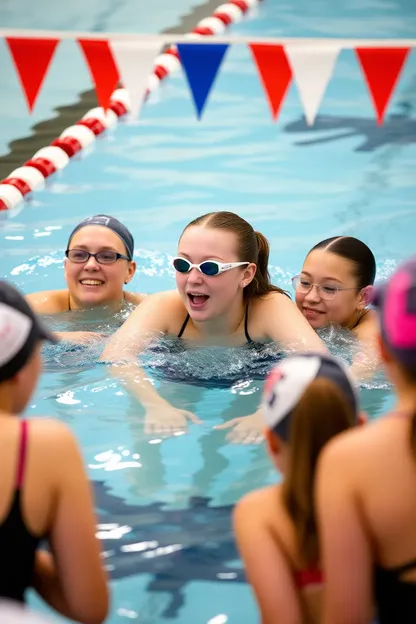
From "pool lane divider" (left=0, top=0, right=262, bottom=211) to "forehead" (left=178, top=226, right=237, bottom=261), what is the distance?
8.20 feet

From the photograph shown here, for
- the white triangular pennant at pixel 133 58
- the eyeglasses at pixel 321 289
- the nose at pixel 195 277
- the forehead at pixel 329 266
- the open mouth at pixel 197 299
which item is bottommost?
the eyeglasses at pixel 321 289

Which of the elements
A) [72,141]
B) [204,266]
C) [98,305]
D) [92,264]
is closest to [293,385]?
[204,266]

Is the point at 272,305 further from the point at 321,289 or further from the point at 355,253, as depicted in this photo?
the point at 355,253

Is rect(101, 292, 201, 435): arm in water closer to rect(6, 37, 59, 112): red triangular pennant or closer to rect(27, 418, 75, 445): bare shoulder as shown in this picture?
rect(6, 37, 59, 112): red triangular pennant

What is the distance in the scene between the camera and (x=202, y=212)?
7.79 m

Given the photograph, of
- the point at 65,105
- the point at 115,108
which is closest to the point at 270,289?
the point at 115,108

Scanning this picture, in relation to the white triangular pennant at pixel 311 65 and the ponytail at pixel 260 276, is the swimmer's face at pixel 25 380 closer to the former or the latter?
the ponytail at pixel 260 276

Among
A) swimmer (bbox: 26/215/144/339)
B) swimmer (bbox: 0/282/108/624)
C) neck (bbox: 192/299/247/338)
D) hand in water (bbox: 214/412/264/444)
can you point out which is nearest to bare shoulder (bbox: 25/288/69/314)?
swimmer (bbox: 26/215/144/339)

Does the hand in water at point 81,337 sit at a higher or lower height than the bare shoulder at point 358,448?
lower

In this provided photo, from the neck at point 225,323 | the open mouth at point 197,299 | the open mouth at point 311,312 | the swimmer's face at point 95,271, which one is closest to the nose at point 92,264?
the swimmer's face at point 95,271

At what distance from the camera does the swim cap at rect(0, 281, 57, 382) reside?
238cm

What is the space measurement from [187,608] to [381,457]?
3.77ft

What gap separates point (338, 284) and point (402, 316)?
2811 millimetres

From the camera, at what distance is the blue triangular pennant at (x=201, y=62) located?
210 inches
